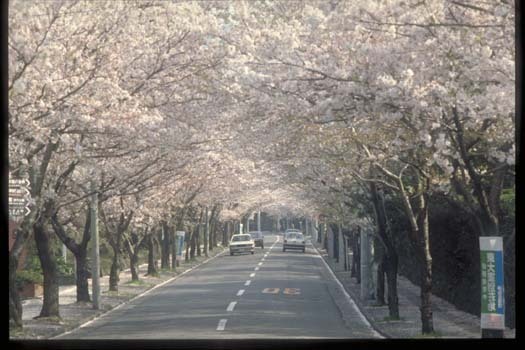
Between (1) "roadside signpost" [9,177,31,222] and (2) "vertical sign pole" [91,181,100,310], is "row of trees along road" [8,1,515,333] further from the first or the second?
(2) "vertical sign pole" [91,181,100,310]

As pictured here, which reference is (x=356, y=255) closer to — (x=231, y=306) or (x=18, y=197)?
(x=231, y=306)

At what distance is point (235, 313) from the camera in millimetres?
26891

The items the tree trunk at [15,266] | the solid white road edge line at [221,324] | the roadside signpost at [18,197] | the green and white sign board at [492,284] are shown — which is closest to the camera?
the green and white sign board at [492,284]

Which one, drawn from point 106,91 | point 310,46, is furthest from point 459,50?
point 106,91

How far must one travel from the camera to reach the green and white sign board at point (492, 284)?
16844 millimetres

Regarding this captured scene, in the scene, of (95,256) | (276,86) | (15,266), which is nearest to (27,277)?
(95,256)

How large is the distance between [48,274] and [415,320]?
1052 centimetres

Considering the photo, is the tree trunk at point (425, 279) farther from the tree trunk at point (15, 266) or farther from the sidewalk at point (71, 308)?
the tree trunk at point (15, 266)

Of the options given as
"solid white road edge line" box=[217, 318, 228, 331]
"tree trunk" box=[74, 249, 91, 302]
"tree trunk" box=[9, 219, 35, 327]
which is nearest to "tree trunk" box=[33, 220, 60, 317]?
"tree trunk" box=[9, 219, 35, 327]

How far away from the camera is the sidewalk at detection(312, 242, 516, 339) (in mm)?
21445

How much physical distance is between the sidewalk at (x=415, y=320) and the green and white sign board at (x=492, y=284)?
9.99 feet

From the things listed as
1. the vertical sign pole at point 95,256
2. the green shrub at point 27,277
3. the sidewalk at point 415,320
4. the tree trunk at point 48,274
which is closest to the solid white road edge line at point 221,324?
the sidewalk at point 415,320

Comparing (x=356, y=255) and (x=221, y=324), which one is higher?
(x=356, y=255)

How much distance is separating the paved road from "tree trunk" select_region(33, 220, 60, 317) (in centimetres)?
138
